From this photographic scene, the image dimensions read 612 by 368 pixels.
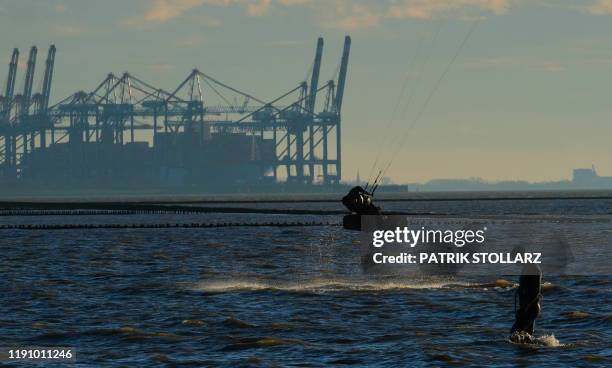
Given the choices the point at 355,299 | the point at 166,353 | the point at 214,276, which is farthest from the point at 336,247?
the point at 166,353

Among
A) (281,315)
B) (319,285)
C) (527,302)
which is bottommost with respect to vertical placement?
(281,315)

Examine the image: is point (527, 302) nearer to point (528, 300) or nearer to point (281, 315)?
point (528, 300)

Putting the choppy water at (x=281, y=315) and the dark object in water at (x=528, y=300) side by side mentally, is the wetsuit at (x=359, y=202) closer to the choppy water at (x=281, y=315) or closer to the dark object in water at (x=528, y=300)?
the choppy water at (x=281, y=315)

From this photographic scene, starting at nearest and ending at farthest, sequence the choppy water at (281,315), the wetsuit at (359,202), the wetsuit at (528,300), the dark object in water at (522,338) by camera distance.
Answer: the choppy water at (281,315) → the dark object in water at (522,338) → the wetsuit at (528,300) → the wetsuit at (359,202)

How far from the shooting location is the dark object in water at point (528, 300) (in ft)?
115

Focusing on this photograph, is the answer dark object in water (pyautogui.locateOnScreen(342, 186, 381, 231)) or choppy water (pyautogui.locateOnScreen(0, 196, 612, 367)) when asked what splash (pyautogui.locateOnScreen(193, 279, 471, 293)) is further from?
dark object in water (pyautogui.locateOnScreen(342, 186, 381, 231))

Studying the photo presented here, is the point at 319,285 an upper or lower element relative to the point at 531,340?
upper

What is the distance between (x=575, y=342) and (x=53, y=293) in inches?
882

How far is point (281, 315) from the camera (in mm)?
41219

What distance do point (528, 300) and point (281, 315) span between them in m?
9.15
